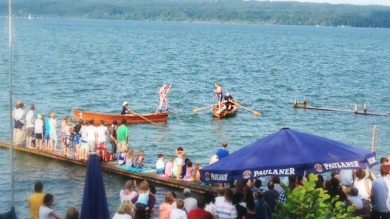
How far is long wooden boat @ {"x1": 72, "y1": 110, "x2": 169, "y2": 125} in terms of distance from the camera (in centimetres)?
3155

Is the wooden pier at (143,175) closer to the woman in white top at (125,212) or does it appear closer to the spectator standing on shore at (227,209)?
the spectator standing on shore at (227,209)

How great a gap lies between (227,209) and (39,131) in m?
12.6

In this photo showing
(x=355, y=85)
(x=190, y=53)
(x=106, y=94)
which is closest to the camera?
(x=106, y=94)

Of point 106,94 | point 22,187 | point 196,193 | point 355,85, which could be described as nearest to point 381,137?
point 196,193

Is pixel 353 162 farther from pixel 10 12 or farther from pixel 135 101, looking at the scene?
pixel 135 101

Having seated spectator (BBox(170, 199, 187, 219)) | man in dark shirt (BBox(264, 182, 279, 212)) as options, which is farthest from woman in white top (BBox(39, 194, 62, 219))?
man in dark shirt (BBox(264, 182, 279, 212))

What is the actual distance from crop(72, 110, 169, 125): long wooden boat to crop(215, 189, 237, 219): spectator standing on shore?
18.6 m

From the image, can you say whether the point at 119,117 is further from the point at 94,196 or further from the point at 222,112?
the point at 94,196

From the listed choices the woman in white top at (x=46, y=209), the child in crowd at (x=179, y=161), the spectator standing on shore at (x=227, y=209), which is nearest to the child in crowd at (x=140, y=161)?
the child in crowd at (x=179, y=161)

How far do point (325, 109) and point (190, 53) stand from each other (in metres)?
64.9

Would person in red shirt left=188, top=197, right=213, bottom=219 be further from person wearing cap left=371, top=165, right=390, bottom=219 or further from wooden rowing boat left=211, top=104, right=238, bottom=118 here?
wooden rowing boat left=211, top=104, right=238, bottom=118

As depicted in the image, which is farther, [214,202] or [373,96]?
[373,96]

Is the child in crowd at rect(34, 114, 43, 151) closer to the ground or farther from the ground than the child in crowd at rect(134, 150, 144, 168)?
farther from the ground

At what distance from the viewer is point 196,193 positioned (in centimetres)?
1897
